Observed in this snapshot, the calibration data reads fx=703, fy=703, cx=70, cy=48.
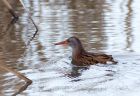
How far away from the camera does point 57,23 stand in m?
15.0

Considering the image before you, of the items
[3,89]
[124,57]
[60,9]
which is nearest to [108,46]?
[124,57]

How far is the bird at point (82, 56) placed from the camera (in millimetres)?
11141

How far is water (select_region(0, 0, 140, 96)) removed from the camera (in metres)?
9.52

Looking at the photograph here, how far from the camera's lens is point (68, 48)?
1312 cm

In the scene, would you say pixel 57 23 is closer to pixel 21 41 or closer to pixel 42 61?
pixel 21 41

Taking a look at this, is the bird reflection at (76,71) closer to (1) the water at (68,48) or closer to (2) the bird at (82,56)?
(1) the water at (68,48)

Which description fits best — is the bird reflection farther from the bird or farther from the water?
the bird

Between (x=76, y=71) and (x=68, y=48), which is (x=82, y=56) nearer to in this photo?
(x=76, y=71)

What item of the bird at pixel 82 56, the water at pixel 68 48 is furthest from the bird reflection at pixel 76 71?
the bird at pixel 82 56

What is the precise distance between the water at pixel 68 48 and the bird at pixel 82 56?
4.7 inches

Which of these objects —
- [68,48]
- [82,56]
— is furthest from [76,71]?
[68,48]

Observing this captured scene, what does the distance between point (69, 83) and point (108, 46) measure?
9.93ft

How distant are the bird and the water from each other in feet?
0.39

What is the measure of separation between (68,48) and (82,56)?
1287mm
